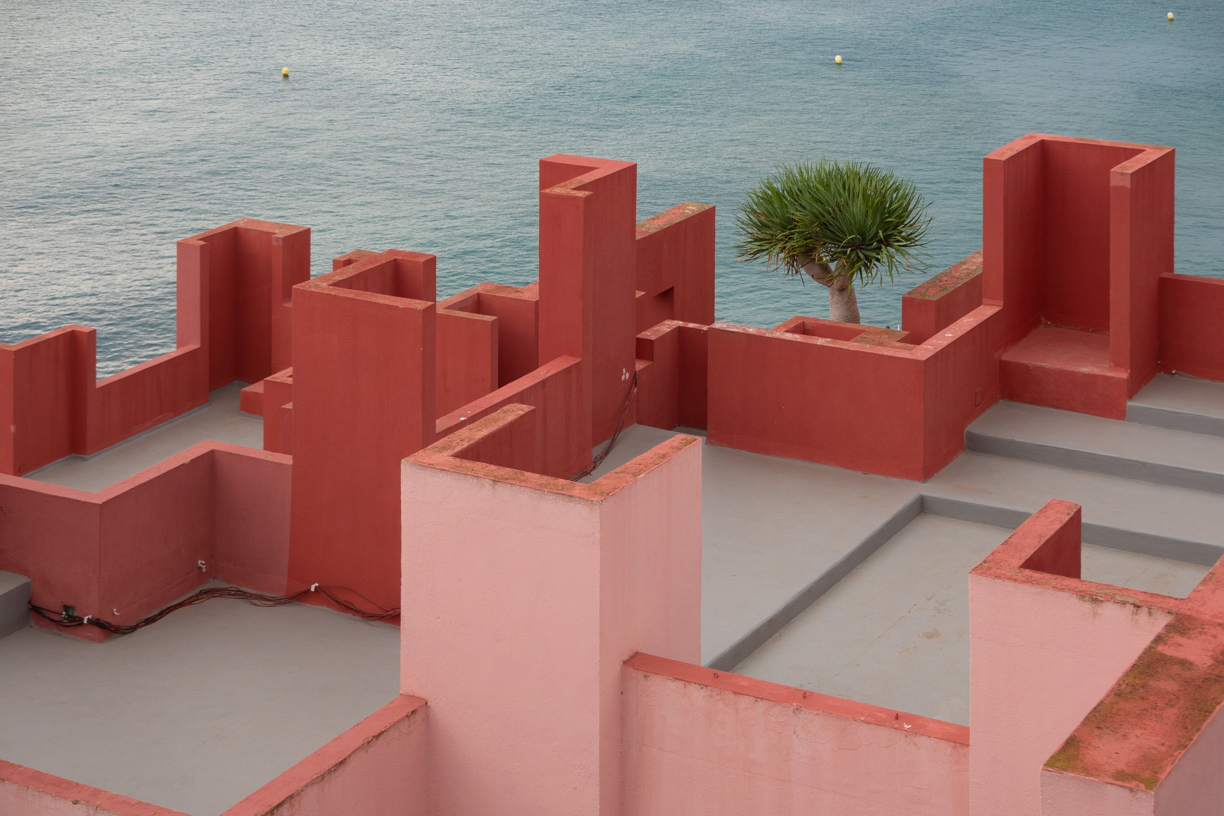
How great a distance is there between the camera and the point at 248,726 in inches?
457

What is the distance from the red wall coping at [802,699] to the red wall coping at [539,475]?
1018mm

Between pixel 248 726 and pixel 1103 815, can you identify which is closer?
pixel 1103 815

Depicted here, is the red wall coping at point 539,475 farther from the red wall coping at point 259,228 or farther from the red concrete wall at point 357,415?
the red wall coping at point 259,228

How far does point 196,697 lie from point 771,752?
5.35m

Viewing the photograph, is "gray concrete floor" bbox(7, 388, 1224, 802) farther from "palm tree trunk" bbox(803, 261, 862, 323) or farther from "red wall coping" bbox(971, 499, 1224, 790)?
"palm tree trunk" bbox(803, 261, 862, 323)

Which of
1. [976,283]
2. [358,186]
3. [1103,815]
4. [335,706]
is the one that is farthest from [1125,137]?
[1103,815]

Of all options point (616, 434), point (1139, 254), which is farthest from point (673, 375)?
point (1139, 254)

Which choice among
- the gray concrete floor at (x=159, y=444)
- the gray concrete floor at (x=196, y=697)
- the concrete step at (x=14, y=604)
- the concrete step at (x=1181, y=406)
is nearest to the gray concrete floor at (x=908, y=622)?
the concrete step at (x=1181, y=406)

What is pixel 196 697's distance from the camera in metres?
12.0

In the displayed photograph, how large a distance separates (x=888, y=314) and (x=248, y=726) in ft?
91.2

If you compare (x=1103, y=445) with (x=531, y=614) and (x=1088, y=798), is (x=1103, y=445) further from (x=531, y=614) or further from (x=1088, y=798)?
(x=1088, y=798)

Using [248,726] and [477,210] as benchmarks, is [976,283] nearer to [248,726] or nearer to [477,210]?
[248,726]

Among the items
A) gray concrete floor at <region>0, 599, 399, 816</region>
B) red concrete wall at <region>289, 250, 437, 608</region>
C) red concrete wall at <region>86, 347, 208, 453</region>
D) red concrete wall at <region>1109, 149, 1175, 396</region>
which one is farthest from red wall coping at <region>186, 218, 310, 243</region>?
red concrete wall at <region>1109, 149, 1175, 396</region>

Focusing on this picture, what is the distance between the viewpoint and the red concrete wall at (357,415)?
12.0 meters
